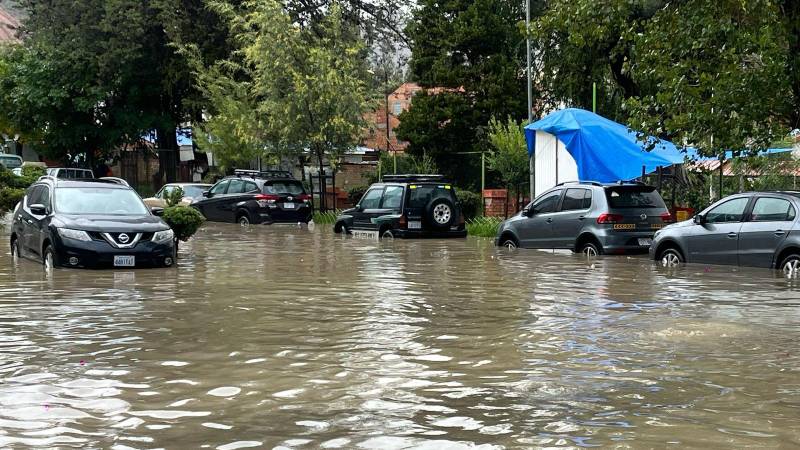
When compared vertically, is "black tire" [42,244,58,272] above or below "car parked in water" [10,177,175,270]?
below

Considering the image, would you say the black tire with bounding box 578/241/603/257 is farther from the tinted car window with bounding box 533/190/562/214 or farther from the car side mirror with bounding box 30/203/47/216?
the car side mirror with bounding box 30/203/47/216

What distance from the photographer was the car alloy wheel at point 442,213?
82.8 ft

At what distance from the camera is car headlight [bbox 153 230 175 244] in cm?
1666

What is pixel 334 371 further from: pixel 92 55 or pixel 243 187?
pixel 92 55

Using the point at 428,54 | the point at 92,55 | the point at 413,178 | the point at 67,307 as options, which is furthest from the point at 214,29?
the point at 67,307

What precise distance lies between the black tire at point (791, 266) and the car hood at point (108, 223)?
995 centimetres

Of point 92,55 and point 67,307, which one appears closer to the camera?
point 67,307

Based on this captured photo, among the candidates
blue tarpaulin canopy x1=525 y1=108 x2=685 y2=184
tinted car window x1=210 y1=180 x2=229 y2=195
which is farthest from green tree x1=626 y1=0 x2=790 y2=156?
tinted car window x1=210 y1=180 x2=229 y2=195

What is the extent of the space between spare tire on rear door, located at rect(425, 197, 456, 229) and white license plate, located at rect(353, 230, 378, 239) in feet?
4.87

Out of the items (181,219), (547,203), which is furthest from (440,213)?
(181,219)

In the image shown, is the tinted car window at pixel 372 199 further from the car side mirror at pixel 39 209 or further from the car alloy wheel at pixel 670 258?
the car side mirror at pixel 39 209

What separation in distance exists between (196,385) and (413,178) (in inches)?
704

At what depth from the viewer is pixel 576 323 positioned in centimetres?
1101

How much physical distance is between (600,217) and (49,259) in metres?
9.96
